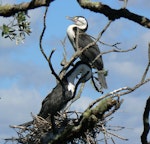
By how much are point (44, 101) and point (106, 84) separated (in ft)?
6.69

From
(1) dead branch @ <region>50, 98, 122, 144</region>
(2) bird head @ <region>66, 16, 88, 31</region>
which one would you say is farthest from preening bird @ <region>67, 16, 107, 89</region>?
(1) dead branch @ <region>50, 98, 122, 144</region>

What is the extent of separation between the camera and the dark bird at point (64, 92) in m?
7.08

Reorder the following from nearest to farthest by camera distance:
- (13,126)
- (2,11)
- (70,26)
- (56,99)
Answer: (2,11), (13,126), (56,99), (70,26)

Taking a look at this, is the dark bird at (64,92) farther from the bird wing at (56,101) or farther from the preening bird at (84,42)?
the preening bird at (84,42)

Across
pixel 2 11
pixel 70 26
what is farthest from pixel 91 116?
pixel 70 26

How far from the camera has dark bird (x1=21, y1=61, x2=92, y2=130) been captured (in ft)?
23.2

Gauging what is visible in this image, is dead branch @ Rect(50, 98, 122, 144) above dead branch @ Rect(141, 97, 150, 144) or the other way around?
above

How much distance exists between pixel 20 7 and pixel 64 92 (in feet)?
9.97

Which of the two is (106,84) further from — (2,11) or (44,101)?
(2,11)

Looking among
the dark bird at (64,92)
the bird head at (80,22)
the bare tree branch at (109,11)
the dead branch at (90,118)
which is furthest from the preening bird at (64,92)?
the bird head at (80,22)

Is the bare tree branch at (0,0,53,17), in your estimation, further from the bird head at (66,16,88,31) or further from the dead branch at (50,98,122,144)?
the bird head at (66,16,88,31)

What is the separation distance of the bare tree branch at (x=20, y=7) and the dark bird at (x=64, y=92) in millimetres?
2781

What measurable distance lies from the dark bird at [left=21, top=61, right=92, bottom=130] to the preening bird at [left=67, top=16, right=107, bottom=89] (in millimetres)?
1341

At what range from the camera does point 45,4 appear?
402 cm
